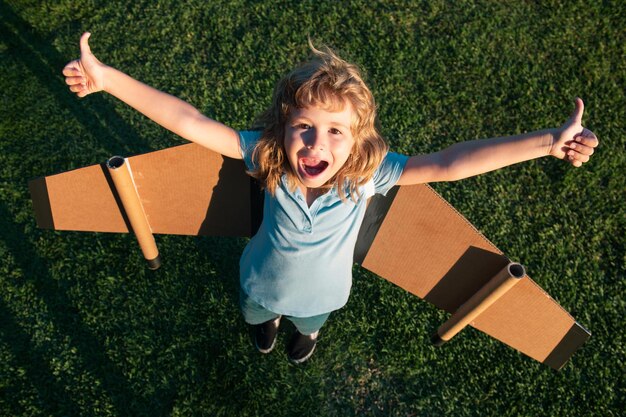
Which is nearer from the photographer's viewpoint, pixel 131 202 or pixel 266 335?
pixel 131 202

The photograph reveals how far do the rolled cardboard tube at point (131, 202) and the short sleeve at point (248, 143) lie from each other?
0.64 m

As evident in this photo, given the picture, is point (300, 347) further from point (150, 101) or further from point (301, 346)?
point (150, 101)

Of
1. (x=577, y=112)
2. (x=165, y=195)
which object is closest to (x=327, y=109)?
(x=577, y=112)

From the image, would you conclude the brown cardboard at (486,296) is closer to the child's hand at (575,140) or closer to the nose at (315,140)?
the child's hand at (575,140)

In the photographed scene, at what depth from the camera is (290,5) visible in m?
5.24

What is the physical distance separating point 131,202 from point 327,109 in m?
1.31

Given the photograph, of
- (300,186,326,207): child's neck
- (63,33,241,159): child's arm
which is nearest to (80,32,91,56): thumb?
(63,33,241,159): child's arm

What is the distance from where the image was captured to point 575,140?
2.39 m

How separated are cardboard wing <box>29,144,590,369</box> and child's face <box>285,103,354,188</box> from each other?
1.76ft

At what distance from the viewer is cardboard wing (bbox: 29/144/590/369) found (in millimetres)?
2898

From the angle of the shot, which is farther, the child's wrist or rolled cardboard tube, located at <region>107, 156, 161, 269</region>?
rolled cardboard tube, located at <region>107, 156, 161, 269</region>

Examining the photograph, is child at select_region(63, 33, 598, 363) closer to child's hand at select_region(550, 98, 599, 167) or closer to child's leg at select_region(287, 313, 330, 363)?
child's hand at select_region(550, 98, 599, 167)

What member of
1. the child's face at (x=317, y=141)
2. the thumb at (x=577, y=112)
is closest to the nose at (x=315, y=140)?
the child's face at (x=317, y=141)

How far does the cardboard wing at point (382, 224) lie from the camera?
9.51ft
